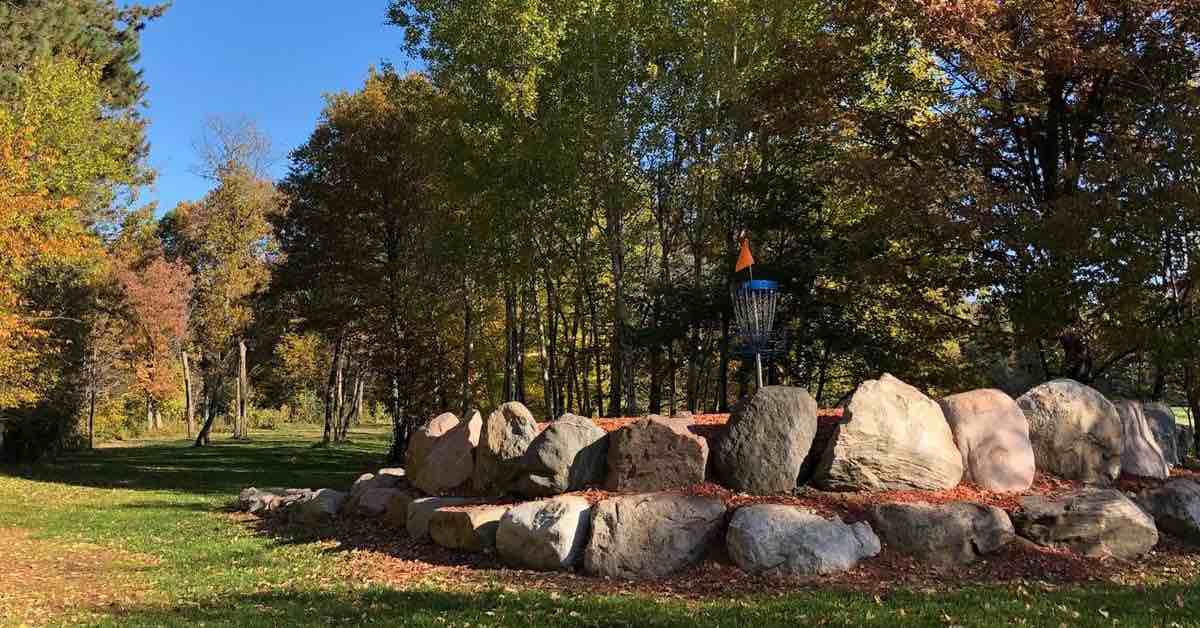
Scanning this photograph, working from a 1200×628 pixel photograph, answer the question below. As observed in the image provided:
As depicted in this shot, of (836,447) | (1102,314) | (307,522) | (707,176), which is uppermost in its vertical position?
(707,176)

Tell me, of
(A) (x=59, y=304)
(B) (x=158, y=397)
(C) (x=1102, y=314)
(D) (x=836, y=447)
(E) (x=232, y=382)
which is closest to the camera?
(D) (x=836, y=447)

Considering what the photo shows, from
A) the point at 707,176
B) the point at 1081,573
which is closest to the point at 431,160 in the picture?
the point at 707,176

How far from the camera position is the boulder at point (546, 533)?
8.12m

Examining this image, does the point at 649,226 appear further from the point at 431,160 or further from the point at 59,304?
the point at 59,304

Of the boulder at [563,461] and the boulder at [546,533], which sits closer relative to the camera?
the boulder at [546,533]

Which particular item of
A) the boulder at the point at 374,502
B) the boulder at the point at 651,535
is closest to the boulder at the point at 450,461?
the boulder at the point at 374,502

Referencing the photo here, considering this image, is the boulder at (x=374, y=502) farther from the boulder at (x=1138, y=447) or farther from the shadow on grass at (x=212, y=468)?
the boulder at (x=1138, y=447)

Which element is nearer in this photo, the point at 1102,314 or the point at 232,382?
the point at 1102,314

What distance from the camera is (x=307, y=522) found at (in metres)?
12.5

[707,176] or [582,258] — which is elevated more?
[707,176]

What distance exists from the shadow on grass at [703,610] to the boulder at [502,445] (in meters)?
3.15

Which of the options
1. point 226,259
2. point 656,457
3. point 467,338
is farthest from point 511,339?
point 226,259

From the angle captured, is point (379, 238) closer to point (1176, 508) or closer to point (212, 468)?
point (212, 468)

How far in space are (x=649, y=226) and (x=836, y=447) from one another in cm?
1208
